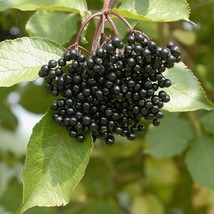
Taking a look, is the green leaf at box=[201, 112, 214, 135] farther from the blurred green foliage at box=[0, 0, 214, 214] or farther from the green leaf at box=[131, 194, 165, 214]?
the green leaf at box=[131, 194, 165, 214]

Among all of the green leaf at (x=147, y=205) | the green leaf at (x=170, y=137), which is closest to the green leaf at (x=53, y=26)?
the green leaf at (x=170, y=137)

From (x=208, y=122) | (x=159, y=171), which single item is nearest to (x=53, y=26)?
(x=208, y=122)

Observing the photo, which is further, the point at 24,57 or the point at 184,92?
the point at 184,92

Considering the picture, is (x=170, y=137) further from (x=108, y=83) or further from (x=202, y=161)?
(x=108, y=83)

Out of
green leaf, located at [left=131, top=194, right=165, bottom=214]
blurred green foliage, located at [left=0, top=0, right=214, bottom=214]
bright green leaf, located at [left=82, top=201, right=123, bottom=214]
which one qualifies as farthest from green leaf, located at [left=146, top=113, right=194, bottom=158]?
bright green leaf, located at [left=82, top=201, right=123, bottom=214]

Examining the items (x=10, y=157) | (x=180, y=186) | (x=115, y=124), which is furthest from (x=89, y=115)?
(x=10, y=157)
